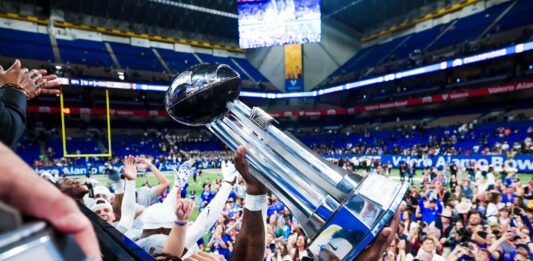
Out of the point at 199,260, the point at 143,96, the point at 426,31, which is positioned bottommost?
the point at 199,260

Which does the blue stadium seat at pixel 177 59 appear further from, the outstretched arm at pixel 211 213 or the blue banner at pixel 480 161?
the outstretched arm at pixel 211 213

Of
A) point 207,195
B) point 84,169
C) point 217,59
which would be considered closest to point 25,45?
point 84,169

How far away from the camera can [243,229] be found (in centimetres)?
165

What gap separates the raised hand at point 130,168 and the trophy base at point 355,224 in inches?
100

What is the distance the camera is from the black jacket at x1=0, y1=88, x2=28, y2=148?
0.89m

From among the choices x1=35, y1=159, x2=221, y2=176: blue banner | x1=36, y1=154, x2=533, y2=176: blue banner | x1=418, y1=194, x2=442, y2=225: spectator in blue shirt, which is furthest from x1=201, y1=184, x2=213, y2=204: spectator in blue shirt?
x1=35, y1=159, x2=221, y2=176: blue banner

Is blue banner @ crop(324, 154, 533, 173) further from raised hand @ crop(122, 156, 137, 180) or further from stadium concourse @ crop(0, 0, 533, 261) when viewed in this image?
raised hand @ crop(122, 156, 137, 180)

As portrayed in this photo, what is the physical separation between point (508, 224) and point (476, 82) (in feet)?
84.9

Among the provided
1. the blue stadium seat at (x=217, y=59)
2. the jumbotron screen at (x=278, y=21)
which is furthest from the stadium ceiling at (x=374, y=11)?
the blue stadium seat at (x=217, y=59)

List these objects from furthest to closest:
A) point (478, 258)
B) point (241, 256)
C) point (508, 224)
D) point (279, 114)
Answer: point (279, 114) < point (508, 224) < point (478, 258) < point (241, 256)

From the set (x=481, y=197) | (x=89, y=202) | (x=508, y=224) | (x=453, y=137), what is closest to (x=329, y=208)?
(x=89, y=202)

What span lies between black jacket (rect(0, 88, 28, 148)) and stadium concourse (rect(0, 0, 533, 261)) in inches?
129

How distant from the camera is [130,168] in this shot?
10.0 ft

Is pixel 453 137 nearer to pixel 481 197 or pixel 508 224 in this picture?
pixel 481 197
